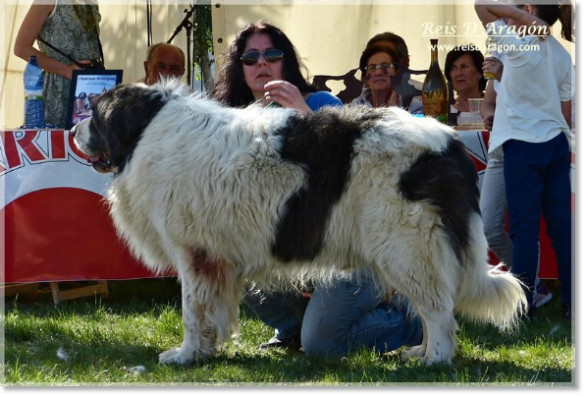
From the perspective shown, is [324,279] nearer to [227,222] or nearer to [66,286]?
[227,222]

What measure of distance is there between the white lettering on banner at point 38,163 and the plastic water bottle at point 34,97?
0.33m

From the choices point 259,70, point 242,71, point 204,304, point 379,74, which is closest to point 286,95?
point 259,70

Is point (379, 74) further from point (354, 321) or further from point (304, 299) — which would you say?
point (354, 321)

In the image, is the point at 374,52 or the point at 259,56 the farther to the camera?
the point at 374,52

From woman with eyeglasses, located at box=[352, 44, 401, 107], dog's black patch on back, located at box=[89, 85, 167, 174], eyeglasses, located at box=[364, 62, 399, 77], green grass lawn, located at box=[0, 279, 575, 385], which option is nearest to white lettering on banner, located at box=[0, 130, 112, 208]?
green grass lawn, located at box=[0, 279, 575, 385]

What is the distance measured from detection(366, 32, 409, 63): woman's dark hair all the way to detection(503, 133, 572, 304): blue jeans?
6.59 feet

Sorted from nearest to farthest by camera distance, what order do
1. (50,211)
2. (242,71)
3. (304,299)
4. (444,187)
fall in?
1. (444,187)
2. (304,299)
3. (242,71)
4. (50,211)

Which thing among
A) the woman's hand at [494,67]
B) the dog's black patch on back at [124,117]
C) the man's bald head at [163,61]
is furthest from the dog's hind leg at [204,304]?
the man's bald head at [163,61]

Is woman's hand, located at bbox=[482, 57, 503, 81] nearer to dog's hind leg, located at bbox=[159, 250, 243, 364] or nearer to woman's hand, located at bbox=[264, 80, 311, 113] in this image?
woman's hand, located at bbox=[264, 80, 311, 113]

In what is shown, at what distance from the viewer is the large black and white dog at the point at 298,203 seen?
358 centimetres

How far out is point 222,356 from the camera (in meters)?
4.05

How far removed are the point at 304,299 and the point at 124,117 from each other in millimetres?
1475

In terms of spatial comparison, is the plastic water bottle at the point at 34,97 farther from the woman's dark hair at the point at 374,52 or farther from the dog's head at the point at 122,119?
the woman's dark hair at the point at 374,52

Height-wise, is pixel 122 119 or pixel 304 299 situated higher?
A: pixel 122 119
